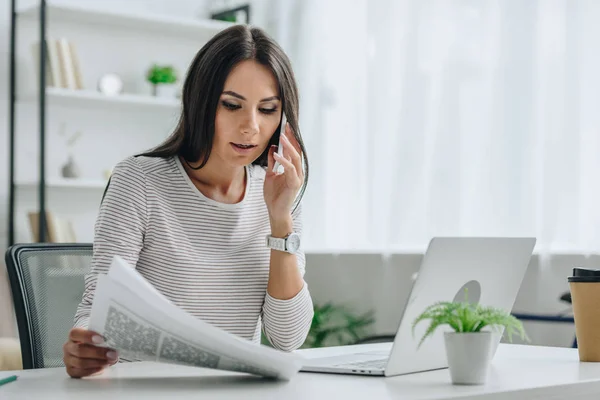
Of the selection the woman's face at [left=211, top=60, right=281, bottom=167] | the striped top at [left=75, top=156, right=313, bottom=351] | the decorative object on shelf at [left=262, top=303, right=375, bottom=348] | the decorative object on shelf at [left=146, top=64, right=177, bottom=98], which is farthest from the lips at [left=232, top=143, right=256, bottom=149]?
the decorative object on shelf at [left=146, top=64, right=177, bottom=98]

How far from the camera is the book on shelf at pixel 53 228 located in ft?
12.6

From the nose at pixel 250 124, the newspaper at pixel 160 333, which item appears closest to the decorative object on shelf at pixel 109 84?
the nose at pixel 250 124

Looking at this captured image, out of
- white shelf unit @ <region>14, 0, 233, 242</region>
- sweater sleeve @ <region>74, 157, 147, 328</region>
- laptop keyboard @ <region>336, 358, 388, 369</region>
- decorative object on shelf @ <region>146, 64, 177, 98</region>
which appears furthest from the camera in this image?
Answer: decorative object on shelf @ <region>146, 64, 177, 98</region>

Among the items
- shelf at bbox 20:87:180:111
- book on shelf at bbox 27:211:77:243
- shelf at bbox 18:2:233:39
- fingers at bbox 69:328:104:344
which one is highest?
shelf at bbox 18:2:233:39

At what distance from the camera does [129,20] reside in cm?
414

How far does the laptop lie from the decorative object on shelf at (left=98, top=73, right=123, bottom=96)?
2.94 m

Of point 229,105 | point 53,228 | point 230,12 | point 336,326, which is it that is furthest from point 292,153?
point 230,12

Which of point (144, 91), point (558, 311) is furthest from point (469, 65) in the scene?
point (144, 91)

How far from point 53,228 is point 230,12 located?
1.38m

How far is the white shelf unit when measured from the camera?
157 inches

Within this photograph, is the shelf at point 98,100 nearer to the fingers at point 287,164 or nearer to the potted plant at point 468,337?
the fingers at point 287,164

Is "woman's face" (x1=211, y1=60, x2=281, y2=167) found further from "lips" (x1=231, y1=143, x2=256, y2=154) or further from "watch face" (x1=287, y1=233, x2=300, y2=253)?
Answer: "watch face" (x1=287, y1=233, x2=300, y2=253)

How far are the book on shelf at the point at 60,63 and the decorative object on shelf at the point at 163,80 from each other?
36 cm

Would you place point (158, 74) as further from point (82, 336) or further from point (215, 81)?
point (82, 336)
